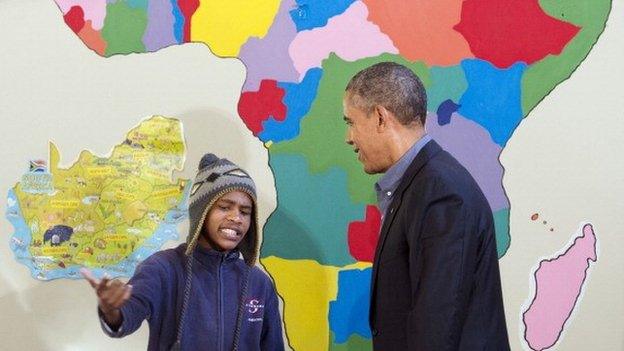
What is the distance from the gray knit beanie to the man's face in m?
0.33

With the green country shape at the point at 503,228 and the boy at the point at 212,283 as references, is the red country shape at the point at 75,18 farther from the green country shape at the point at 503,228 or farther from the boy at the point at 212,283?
the green country shape at the point at 503,228

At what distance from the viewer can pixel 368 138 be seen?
170cm

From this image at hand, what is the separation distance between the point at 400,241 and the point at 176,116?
1009 millimetres

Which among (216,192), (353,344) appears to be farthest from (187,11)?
(353,344)

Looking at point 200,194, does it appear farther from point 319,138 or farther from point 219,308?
point 319,138

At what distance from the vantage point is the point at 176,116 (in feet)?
7.56

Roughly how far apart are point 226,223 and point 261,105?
0.54m

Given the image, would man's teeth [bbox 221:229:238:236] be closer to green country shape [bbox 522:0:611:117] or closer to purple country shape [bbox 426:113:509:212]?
purple country shape [bbox 426:113:509:212]

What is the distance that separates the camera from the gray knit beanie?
6.03 feet

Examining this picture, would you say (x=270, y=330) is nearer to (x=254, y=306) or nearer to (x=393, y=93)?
(x=254, y=306)

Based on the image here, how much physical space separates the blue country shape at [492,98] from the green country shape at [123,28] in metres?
1.02

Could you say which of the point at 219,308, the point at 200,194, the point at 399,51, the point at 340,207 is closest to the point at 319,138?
the point at 340,207

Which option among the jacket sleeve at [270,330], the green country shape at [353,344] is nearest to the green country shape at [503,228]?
the green country shape at [353,344]

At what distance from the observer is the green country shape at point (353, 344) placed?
7.45ft
